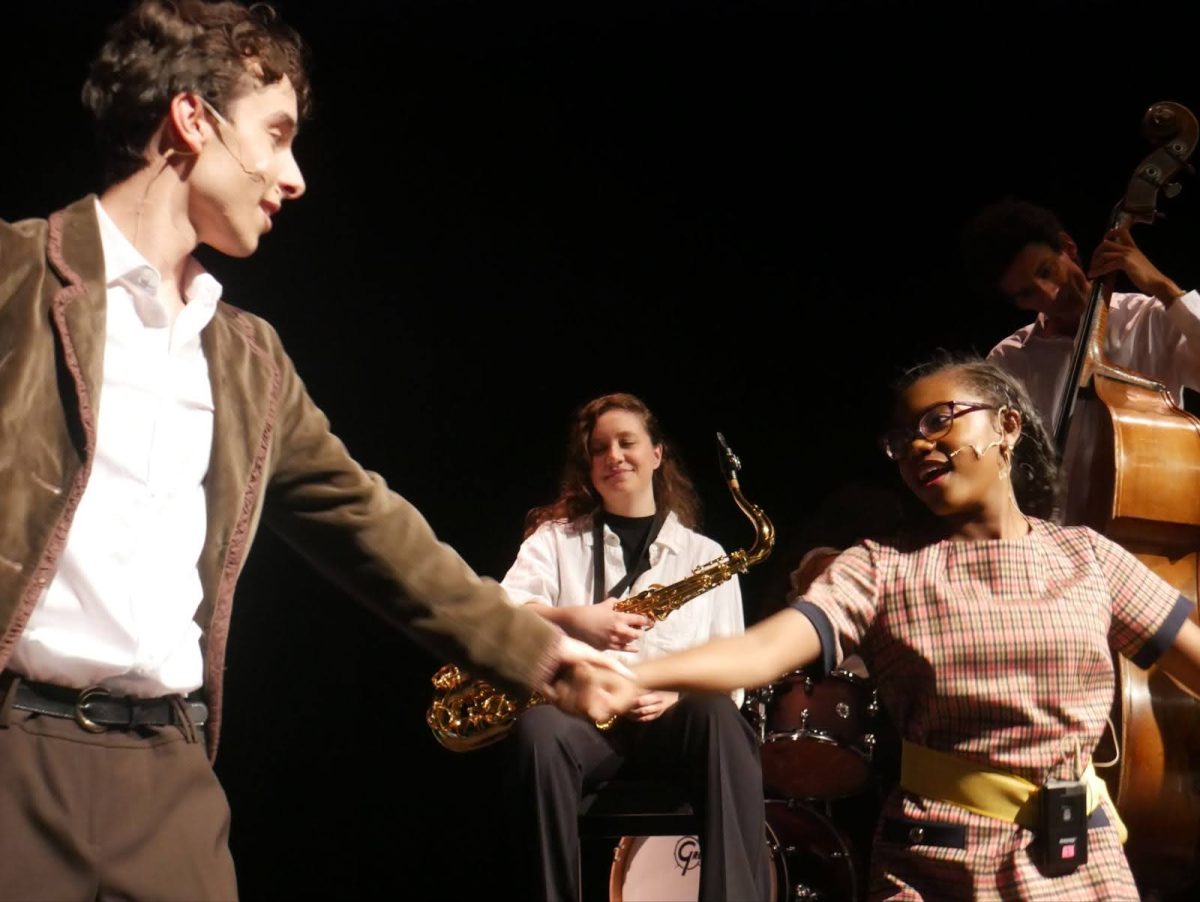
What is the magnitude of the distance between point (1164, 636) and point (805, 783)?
192 centimetres

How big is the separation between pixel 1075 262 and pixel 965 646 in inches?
85.7

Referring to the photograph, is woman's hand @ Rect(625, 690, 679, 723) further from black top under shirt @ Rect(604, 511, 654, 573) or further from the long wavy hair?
the long wavy hair

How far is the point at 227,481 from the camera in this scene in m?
1.84

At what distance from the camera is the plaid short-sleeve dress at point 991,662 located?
7.03 feet

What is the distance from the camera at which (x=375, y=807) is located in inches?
179

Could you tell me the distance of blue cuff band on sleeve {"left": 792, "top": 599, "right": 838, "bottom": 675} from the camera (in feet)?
7.39

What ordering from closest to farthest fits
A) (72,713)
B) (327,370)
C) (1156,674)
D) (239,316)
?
(72,713), (239,316), (1156,674), (327,370)

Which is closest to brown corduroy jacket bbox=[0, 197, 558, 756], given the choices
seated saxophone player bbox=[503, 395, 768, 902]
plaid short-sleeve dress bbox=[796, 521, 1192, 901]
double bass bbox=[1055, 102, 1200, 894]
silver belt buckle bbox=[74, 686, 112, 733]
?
silver belt buckle bbox=[74, 686, 112, 733]

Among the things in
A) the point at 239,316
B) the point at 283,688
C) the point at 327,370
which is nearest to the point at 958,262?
the point at 327,370

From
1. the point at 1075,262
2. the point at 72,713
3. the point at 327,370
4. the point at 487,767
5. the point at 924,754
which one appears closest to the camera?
the point at 72,713

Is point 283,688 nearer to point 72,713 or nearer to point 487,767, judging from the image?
point 487,767

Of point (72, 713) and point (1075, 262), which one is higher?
point (1075, 262)

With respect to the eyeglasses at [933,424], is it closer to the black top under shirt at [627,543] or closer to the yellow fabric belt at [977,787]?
the yellow fabric belt at [977,787]

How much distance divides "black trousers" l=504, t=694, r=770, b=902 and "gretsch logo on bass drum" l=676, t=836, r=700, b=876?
0.86 meters
